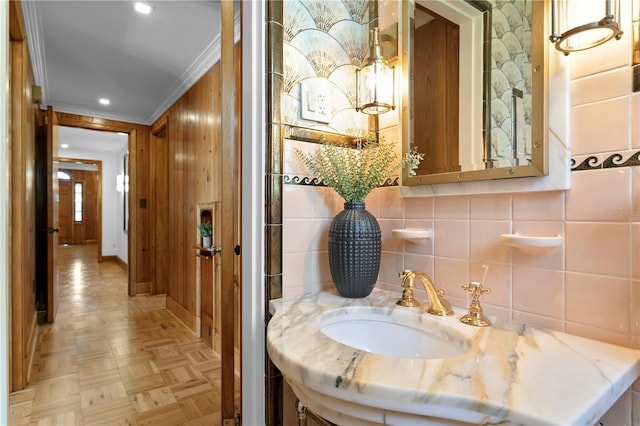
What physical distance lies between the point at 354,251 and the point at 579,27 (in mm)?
751

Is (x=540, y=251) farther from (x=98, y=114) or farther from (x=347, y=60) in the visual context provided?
(x=98, y=114)

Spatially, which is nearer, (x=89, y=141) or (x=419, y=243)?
(x=419, y=243)

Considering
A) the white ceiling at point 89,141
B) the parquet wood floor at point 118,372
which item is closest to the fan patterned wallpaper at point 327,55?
the parquet wood floor at point 118,372

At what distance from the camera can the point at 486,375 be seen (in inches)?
21.2

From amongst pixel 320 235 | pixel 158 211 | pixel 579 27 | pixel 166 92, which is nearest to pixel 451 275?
pixel 320 235

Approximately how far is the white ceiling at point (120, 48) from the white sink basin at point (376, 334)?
1859 mm

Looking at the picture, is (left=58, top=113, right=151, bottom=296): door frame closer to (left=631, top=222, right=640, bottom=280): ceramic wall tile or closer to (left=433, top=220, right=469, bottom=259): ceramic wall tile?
(left=433, top=220, right=469, bottom=259): ceramic wall tile

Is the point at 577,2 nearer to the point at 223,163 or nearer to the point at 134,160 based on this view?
the point at 223,163

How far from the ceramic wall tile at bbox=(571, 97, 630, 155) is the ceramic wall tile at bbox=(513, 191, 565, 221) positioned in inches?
4.5

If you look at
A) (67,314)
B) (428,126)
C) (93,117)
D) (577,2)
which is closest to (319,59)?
(428,126)

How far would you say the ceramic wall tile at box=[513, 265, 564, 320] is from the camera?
0.78 metres

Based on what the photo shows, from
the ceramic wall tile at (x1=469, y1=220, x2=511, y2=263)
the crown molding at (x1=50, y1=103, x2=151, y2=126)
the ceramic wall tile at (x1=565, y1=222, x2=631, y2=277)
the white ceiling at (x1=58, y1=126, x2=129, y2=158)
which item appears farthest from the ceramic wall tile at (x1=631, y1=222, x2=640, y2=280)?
the white ceiling at (x1=58, y1=126, x2=129, y2=158)

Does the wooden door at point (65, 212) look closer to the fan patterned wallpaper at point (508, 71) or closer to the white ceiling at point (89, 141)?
the white ceiling at point (89, 141)

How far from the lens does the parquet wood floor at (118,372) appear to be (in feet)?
5.33
